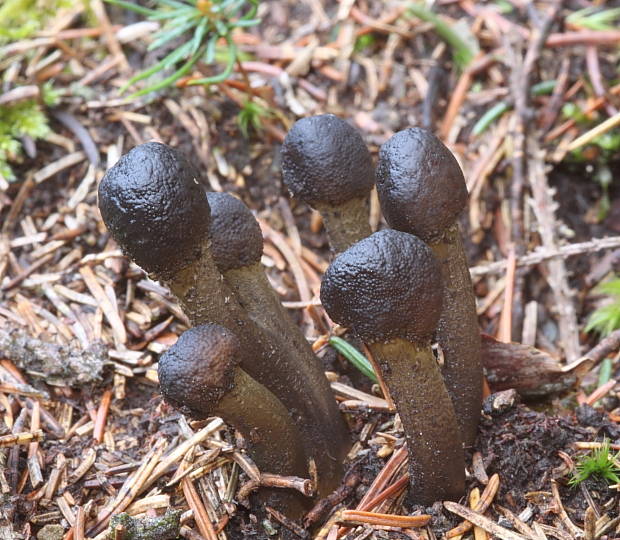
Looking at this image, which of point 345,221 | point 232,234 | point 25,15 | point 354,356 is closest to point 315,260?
point 354,356

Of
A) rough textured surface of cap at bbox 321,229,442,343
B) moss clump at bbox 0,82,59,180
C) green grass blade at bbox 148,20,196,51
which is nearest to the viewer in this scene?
rough textured surface of cap at bbox 321,229,442,343

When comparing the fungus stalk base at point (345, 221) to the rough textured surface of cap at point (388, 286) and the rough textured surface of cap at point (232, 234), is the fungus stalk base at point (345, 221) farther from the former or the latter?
the rough textured surface of cap at point (388, 286)

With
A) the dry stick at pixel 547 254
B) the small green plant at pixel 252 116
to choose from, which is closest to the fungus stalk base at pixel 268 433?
the dry stick at pixel 547 254

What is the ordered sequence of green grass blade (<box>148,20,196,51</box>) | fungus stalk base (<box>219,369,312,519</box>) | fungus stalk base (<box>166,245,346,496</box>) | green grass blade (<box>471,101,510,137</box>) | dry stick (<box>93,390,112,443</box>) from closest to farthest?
fungus stalk base (<box>219,369,312,519</box>), fungus stalk base (<box>166,245,346,496</box>), dry stick (<box>93,390,112,443</box>), green grass blade (<box>148,20,196,51</box>), green grass blade (<box>471,101,510,137</box>)

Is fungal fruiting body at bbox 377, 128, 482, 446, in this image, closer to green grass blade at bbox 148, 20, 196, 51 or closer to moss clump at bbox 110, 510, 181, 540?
moss clump at bbox 110, 510, 181, 540

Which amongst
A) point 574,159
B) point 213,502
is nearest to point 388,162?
point 213,502

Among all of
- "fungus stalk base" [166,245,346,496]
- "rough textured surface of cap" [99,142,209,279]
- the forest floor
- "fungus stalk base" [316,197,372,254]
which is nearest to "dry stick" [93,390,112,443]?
the forest floor

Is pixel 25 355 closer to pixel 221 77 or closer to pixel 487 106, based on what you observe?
pixel 221 77
